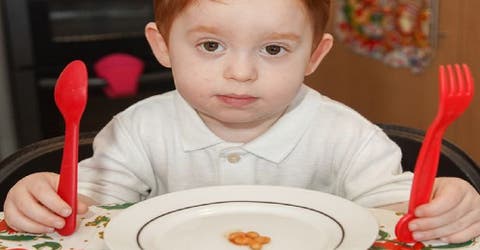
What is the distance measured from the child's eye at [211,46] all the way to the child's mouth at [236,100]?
0.06m

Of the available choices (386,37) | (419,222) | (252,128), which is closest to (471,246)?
(419,222)

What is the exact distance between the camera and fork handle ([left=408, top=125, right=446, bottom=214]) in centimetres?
77

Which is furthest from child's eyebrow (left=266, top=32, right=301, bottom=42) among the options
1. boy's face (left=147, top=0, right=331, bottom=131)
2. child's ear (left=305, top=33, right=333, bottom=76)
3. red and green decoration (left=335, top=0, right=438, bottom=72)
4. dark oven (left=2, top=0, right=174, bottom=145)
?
red and green decoration (left=335, top=0, right=438, bottom=72)

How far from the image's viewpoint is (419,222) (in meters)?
0.83

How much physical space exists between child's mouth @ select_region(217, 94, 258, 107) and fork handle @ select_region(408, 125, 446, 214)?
26cm

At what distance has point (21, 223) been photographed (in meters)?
A: 0.90

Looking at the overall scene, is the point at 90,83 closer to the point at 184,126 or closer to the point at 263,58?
the point at 184,126

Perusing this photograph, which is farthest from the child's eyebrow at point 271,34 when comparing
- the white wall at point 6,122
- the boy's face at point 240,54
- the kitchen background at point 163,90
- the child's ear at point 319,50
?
the white wall at point 6,122

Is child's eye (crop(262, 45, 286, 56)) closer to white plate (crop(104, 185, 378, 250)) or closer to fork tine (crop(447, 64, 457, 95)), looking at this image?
white plate (crop(104, 185, 378, 250))

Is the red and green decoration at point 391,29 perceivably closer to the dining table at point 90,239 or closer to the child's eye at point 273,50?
the child's eye at point 273,50

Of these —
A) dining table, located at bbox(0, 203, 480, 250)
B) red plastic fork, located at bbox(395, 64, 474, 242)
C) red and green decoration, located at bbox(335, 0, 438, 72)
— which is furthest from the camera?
red and green decoration, located at bbox(335, 0, 438, 72)

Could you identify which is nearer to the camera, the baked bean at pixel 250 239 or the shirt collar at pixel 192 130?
the baked bean at pixel 250 239

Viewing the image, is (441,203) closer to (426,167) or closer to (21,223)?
(426,167)

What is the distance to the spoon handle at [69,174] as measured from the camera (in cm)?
85
